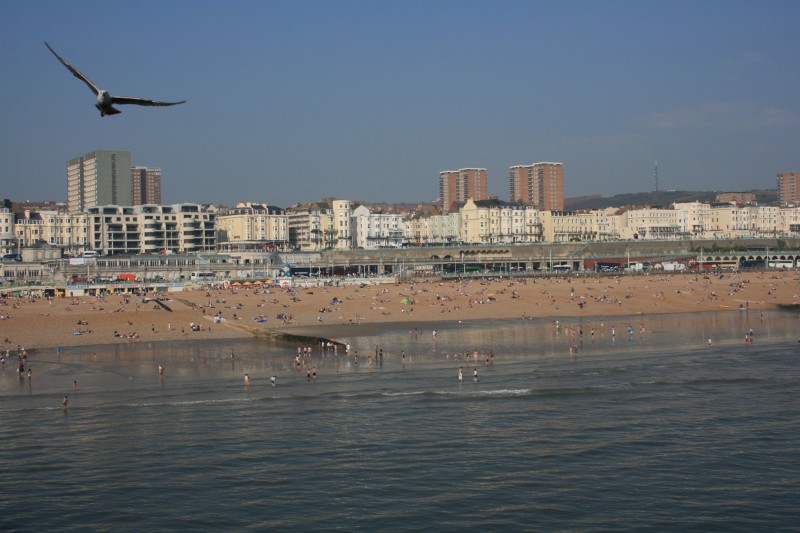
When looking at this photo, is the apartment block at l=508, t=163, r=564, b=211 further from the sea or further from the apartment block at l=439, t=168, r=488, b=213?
the sea

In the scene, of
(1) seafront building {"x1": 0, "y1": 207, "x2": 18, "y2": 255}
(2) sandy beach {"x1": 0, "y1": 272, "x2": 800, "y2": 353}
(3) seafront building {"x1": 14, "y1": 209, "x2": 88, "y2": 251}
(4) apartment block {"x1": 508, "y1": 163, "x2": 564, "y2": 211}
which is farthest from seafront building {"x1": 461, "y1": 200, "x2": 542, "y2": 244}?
(1) seafront building {"x1": 0, "y1": 207, "x2": 18, "y2": 255}

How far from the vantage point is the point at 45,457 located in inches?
734

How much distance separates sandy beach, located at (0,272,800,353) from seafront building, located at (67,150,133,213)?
3488 inches

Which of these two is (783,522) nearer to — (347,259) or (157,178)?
(347,259)

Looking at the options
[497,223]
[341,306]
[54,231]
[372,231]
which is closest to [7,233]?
[54,231]

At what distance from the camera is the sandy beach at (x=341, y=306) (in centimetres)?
4119

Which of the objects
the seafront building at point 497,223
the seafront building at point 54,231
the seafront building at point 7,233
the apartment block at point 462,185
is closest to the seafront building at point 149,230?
the seafront building at point 54,231

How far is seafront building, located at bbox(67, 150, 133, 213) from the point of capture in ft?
484

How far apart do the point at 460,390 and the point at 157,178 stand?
547 feet

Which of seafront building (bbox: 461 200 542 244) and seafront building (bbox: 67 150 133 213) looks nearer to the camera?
seafront building (bbox: 461 200 542 244)

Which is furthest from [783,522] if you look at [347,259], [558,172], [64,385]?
[558,172]

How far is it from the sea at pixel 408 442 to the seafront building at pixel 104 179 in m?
121

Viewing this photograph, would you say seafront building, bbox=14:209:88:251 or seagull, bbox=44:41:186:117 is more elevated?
seafront building, bbox=14:209:88:251

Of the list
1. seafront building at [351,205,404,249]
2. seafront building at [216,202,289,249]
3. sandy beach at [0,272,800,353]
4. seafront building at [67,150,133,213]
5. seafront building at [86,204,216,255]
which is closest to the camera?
sandy beach at [0,272,800,353]
